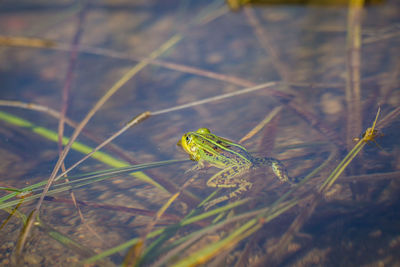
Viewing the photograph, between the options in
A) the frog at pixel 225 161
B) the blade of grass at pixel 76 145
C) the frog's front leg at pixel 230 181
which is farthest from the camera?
the blade of grass at pixel 76 145

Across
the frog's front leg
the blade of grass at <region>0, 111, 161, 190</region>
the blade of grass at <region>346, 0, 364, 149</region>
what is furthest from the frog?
the blade of grass at <region>346, 0, 364, 149</region>

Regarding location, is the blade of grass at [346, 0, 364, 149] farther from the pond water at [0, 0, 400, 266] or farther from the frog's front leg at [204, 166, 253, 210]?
the frog's front leg at [204, 166, 253, 210]

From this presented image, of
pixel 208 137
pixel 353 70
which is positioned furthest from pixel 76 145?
pixel 353 70

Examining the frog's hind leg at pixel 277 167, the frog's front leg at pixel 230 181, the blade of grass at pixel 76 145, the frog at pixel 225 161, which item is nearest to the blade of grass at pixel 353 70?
the frog's hind leg at pixel 277 167

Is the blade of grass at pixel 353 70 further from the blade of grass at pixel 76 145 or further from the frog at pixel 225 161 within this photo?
the blade of grass at pixel 76 145

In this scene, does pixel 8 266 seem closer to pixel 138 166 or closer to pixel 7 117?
pixel 138 166
